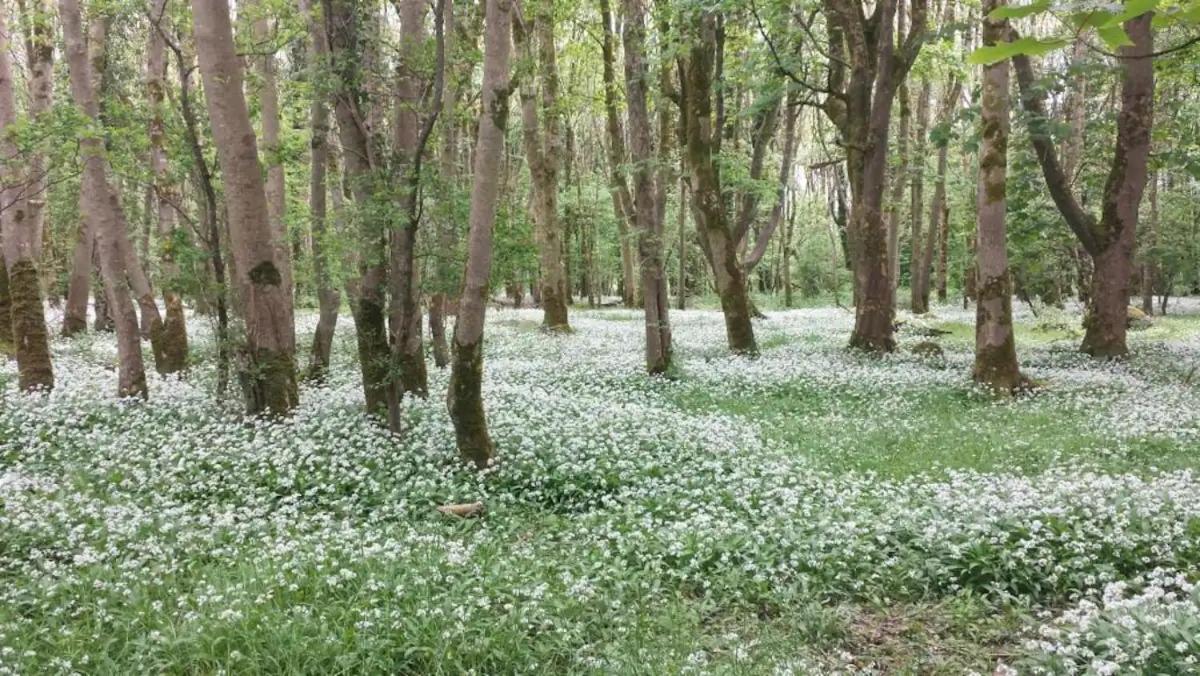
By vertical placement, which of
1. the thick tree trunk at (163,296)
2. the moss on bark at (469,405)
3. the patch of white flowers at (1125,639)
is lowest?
the patch of white flowers at (1125,639)

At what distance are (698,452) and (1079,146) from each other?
22664mm

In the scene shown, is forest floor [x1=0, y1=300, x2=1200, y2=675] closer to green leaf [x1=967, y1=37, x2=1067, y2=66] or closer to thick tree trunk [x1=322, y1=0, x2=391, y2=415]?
thick tree trunk [x1=322, y1=0, x2=391, y2=415]

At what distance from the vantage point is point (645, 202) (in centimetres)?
1520

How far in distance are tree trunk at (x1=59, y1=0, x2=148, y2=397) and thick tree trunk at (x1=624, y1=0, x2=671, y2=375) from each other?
27.5ft

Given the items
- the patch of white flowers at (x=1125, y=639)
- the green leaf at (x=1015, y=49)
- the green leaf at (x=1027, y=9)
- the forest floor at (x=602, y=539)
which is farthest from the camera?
the forest floor at (x=602, y=539)

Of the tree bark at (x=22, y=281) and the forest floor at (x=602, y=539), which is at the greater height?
the tree bark at (x=22, y=281)

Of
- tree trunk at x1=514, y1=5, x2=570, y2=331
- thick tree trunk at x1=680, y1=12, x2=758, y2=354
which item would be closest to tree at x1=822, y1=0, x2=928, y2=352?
thick tree trunk at x1=680, y1=12, x2=758, y2=354

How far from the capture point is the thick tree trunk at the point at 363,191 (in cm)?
905

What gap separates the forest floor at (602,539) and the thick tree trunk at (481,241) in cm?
49

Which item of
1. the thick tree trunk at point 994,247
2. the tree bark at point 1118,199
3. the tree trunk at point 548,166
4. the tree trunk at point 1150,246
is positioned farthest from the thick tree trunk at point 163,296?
the tree trunk at point 1150,246

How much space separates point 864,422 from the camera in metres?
10.9

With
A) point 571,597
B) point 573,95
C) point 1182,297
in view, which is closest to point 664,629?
point 571,597

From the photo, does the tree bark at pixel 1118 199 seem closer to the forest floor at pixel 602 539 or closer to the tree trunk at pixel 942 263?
the forest floor at pixel 602 539

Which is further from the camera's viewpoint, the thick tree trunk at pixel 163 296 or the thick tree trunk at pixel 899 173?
the thick tree trunk at pixel 899 173
